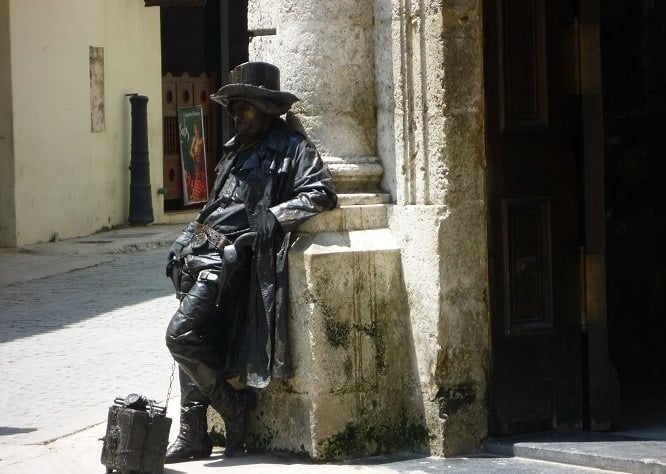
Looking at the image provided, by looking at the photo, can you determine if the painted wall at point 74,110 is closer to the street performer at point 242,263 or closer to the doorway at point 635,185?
the doorway at point 635,185

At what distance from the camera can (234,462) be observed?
292 inches

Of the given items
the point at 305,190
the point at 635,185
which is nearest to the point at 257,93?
the point at 305,190

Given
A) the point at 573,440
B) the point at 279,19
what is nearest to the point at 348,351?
the point at 573,440

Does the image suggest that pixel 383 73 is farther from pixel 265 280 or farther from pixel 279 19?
pixel 265 280

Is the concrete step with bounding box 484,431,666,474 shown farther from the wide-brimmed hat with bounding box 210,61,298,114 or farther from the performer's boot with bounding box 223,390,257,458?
the wide-brimmed hat with bounding box 210,61,298,114

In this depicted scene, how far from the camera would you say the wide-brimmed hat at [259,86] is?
7.46m

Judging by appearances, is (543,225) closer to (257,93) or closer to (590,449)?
(590,449)

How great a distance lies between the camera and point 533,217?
7555 millimetres

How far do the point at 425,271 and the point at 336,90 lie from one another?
1045 mm

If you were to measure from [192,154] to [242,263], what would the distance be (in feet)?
49.2

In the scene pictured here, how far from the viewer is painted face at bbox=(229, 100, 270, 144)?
24.9 feet

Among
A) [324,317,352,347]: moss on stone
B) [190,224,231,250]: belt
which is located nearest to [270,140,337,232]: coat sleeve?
[190,224,231,250]: belt

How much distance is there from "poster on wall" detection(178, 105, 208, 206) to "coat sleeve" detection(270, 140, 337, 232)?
1464cm

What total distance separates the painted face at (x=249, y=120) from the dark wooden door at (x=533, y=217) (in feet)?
3.70
